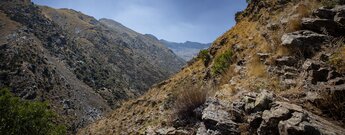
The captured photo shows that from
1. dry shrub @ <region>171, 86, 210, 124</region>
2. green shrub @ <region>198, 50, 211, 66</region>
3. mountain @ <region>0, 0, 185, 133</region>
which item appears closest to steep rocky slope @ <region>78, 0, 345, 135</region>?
dry shrub @ <region>171, 86, 210, 124</region>

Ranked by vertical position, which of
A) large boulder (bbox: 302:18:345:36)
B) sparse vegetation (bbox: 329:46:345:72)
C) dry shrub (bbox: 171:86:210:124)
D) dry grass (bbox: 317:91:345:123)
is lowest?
dry shrub (bbox: 171:86:210:124)

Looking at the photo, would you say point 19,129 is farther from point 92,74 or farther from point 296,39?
point 92,74

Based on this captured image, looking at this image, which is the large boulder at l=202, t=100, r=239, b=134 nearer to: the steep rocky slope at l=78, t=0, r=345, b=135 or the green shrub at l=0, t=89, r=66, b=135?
the steep rocky slope at l=78, t=0, r=345, b=135

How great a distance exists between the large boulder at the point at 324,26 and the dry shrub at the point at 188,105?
156 inches

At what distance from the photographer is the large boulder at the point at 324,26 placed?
7.59 m

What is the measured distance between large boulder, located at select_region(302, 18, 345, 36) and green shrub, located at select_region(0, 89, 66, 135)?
2194 centimetres

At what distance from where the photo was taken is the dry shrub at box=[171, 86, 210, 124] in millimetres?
8195

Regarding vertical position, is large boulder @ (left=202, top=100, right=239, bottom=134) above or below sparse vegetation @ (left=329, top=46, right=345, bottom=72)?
below

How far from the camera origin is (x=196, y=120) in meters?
7.82

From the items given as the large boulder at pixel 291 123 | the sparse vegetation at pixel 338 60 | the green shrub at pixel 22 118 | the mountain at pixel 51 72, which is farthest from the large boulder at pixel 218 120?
the mountain at pixel 51 72

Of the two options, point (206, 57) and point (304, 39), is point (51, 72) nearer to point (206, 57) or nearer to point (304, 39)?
point (206, 57)

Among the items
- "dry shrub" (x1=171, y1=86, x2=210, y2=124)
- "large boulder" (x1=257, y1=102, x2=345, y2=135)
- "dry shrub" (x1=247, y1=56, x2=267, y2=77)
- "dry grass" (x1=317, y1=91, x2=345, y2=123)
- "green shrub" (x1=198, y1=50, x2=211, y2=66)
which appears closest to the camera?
"large boulder" (x1=257, y1=102, x2=345, y2=135)

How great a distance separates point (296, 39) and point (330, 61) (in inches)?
69.3

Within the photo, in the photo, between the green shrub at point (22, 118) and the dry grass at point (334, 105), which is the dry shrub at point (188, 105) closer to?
the dry grass at point (334, 105)
